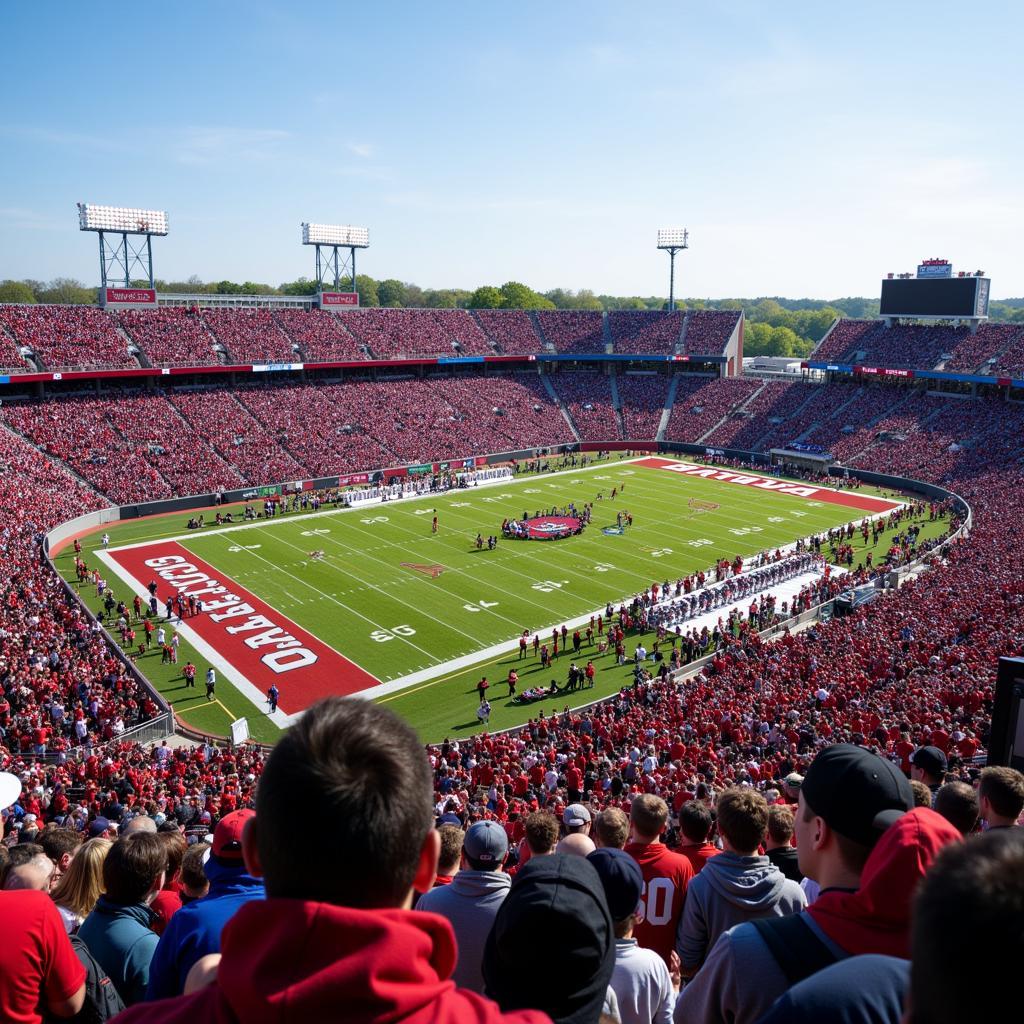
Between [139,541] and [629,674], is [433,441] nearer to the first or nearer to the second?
[139,541]

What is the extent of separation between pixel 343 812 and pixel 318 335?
64.3m

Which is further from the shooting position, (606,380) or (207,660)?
(606,380)

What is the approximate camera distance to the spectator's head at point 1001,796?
17.4 ft

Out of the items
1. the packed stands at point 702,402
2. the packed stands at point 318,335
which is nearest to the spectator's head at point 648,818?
the packed stands at point 318,335

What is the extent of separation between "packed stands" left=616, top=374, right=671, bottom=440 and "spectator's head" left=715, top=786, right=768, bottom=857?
62084mm

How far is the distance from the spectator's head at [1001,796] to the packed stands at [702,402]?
199ft

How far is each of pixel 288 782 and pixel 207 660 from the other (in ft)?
88.1

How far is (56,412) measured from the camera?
46.9m

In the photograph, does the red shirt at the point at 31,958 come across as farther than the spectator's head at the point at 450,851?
No

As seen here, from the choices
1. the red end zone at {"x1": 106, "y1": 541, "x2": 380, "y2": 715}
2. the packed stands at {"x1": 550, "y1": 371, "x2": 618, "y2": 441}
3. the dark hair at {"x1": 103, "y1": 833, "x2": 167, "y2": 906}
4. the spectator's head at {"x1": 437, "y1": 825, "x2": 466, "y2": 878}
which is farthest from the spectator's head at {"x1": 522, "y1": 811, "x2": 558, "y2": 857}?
the packed stands at {"x1": 550, "y1": 371, "x2": 618, "y2": 441}

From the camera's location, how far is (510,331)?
2970 inches

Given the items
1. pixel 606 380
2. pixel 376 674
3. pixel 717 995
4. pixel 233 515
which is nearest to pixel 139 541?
pixel 233 515

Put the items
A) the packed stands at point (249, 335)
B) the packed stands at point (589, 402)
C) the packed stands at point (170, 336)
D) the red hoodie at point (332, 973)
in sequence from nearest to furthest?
the red hoodie at point (332, 973) → the packed stands at point (170, 336) → the packed stands at point (249, 335) → the packed stands at point (589, 402)

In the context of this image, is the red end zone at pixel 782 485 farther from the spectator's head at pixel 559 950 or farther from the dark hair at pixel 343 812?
the dark hair at pixel 343 812
